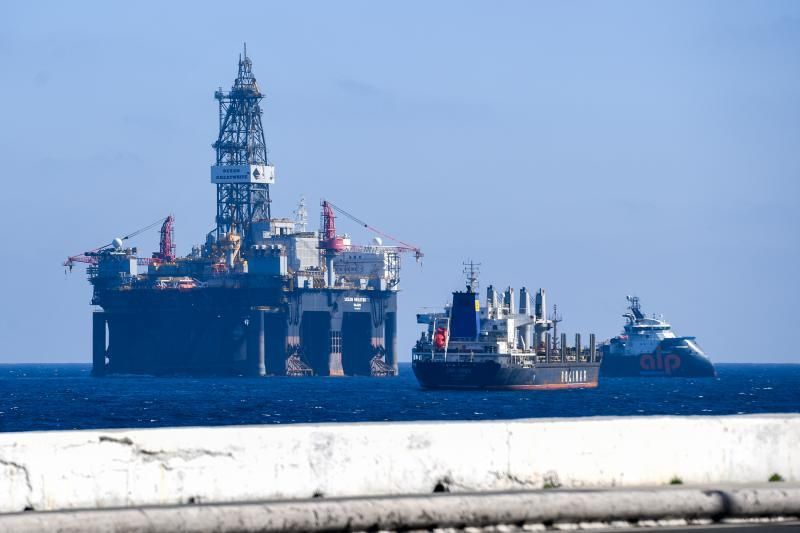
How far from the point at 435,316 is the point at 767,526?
11801 centimetres

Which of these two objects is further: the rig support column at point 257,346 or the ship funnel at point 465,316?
the rig support column at point 257,346

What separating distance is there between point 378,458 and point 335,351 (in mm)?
184338

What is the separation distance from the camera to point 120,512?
12.5 m

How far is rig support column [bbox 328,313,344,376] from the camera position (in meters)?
196

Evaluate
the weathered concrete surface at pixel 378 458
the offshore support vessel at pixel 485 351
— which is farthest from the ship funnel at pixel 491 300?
the weathered concrete surface at pixel 378 458

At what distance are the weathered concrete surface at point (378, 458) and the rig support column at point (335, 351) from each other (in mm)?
179415

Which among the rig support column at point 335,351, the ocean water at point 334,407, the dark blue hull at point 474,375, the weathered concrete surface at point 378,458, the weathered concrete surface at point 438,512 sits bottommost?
the ocean water at point 334,407

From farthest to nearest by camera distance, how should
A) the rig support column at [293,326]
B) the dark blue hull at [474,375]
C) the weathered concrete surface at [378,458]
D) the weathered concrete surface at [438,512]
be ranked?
the rig support column at [293,326] < the dark blue hull at [474,375] < the weathered concrete surface at [378,458] < the weathered concrete surface at [438,512]

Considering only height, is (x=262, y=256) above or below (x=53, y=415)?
above

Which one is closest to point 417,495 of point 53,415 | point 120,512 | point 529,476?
point 529,476

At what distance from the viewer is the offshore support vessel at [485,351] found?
122938 mm

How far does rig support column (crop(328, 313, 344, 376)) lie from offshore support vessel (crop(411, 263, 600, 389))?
58.9 meters

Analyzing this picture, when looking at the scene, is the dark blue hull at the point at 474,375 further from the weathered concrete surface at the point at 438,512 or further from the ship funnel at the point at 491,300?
the weathered concrete surface at the point at 438,512

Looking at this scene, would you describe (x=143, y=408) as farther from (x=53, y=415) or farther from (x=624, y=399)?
(x=624, y=399)
